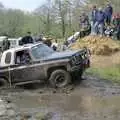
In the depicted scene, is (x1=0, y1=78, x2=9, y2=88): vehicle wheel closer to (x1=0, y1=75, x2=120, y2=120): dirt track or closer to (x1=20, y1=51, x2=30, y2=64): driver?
(x1=0, y1=75, x2=120, y2=120): dirt track

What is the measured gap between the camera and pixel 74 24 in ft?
176

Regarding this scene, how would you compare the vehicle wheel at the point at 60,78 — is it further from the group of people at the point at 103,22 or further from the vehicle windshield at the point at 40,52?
the group of people at the point at 103,22

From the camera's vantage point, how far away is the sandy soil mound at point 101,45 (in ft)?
82.0

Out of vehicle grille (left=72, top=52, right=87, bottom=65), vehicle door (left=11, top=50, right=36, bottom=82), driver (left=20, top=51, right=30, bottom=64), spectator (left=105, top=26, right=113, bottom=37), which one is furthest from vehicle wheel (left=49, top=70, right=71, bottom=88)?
spectator (left=105, top=26, right=113, bottom=37)

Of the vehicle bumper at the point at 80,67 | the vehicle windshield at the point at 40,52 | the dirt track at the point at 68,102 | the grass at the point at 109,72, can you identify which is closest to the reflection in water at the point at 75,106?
the dirt track at the point at 68,102

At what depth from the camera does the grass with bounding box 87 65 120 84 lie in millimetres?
18694

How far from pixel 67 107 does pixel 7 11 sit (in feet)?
263

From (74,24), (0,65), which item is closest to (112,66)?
(0,65)

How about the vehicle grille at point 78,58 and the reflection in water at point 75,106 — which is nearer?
the reflection in water at point 75,106

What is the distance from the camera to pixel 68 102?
14320 mm

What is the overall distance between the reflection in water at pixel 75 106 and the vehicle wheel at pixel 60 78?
1.28m

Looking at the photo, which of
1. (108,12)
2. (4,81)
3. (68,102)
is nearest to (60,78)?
(4,81)

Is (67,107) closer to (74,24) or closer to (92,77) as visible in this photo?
(92,77)

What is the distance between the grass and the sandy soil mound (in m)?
3.49
